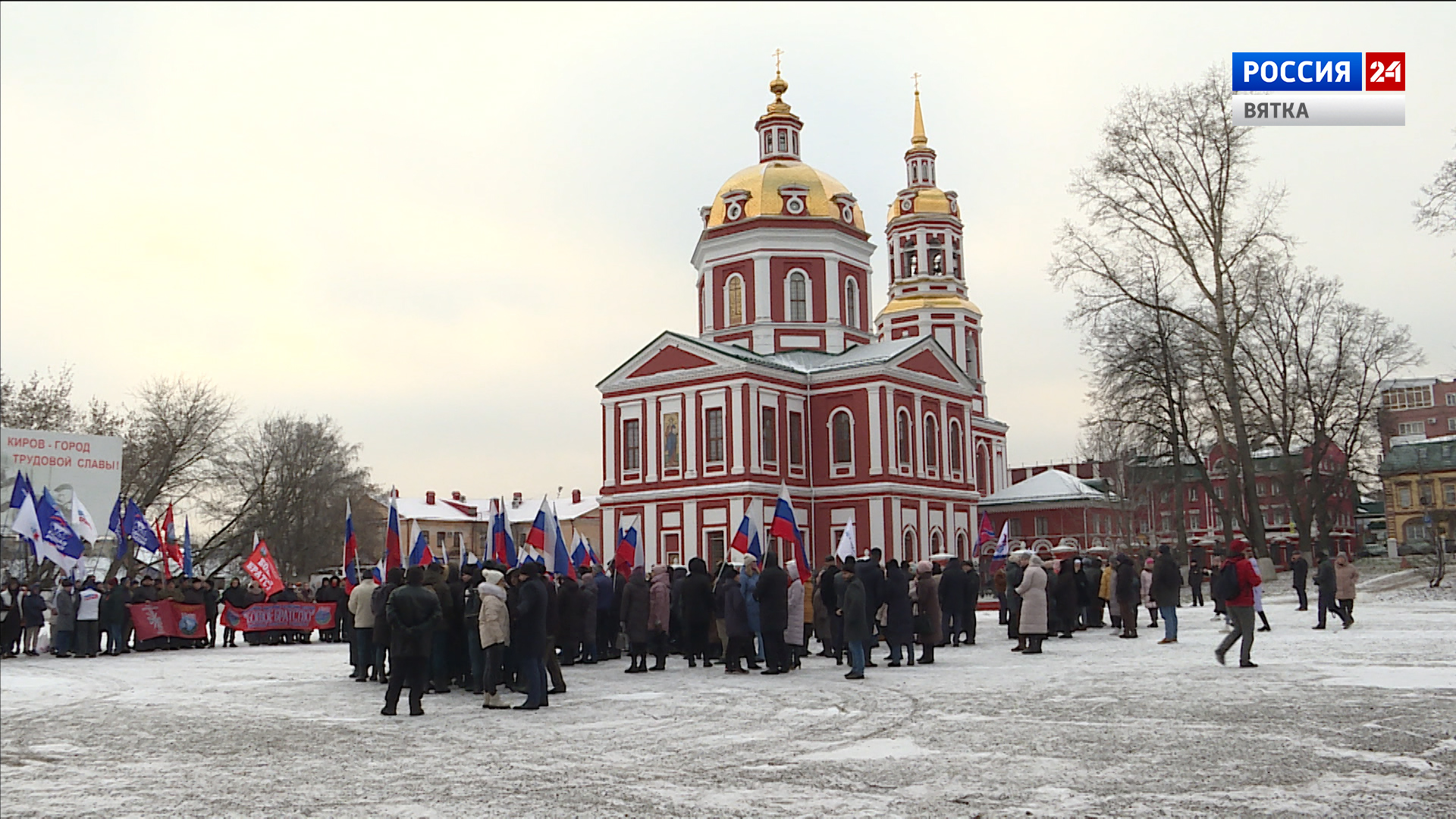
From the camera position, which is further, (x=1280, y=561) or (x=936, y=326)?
(x=1280, y=561)

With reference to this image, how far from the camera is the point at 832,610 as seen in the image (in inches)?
653

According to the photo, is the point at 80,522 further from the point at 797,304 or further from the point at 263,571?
the point at 797,304

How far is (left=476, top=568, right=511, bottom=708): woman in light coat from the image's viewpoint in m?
12.9

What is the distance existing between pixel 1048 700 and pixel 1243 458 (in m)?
25.6

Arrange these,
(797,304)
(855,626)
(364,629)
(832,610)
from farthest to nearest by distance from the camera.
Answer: (797,304) < (832,610) < (364,629) < (855,626)

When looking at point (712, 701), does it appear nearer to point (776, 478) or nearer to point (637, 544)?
point (637, 544)

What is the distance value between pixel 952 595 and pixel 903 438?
24773 mm

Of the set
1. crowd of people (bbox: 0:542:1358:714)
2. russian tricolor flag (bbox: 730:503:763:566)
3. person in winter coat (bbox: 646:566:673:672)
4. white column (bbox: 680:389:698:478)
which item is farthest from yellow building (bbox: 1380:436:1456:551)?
person in winter coat (bbox: 646:566:673:672)

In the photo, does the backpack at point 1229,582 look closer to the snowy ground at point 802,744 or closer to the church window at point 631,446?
the snowy ground at point 802,744

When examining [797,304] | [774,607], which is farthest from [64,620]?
[797,304]

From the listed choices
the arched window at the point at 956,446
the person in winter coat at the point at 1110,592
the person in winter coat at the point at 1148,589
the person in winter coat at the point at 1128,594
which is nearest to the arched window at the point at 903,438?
the arched window at the point at 956,446

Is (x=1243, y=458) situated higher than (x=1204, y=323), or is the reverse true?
(x=1204, y=323)

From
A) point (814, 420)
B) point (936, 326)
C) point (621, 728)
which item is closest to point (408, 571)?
point (621, 728)

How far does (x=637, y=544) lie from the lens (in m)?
20.9
